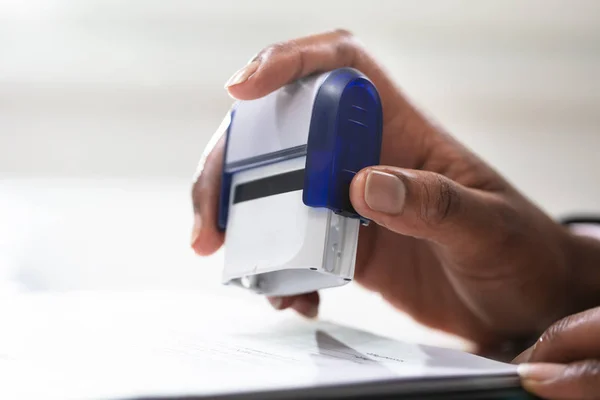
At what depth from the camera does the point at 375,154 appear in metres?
0.44

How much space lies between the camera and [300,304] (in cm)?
66

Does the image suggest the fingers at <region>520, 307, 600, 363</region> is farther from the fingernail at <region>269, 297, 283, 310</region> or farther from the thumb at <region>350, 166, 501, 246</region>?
the fingernail at <region>269, 297, 283, 310</region>

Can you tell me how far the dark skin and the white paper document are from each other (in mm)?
88

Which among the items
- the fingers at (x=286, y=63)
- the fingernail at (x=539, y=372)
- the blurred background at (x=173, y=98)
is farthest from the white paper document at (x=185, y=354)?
the blurred background at (x=173, y=98)

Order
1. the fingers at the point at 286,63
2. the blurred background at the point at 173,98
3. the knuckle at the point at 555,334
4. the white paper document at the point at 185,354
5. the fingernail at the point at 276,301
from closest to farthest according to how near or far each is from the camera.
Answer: the white paper document at the point at 185,354 < the knuckle at the point at 555,334 < the fingers at the point at 286,63 < the fingernail at the point at 276,301 < the blurred background at the point at 173,98

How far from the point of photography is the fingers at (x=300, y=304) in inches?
25.9

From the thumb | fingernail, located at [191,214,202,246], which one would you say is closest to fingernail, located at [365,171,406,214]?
the thumb

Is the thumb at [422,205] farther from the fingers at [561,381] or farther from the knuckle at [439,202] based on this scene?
the fingers at [561,381]

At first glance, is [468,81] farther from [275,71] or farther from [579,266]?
[275,71]

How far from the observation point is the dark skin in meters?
0.49

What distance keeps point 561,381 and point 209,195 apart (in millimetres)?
351

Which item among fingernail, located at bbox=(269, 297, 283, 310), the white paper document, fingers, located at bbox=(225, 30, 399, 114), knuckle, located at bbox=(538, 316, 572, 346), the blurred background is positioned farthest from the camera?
the blurred background

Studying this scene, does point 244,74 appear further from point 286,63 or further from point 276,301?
point 276,301

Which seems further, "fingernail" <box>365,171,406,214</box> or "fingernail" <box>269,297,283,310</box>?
"fingernail" <box>269,297,283,310</box>
